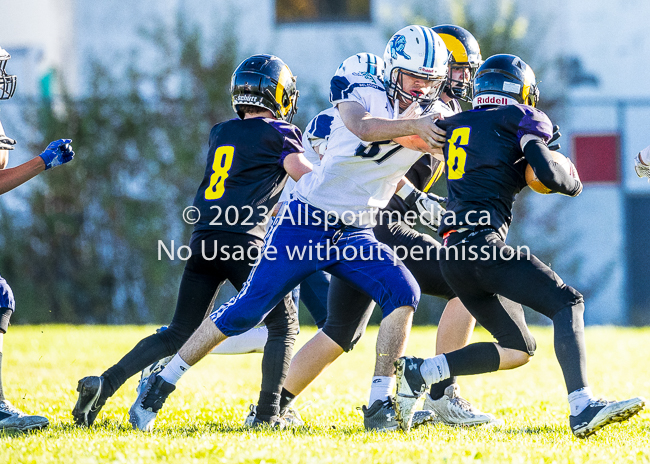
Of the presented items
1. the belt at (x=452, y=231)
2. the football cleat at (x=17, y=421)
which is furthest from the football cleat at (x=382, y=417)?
the football cleat at (x=17, y=421)

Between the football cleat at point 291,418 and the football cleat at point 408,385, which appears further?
the football cleat at point 291,418

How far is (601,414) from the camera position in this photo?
3762 millimetres

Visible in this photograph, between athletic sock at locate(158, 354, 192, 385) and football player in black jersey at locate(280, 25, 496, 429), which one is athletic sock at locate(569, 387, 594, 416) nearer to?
football player in black jersey at locate(280, 25, 496, 429)

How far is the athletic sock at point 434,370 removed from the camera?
13.7 feet

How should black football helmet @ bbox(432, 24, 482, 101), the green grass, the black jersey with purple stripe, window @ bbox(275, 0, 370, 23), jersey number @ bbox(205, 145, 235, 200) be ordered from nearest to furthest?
1. the green grass
2. the black jersey with purple stripe
3. jersey number @ bbox(205, 145, 235, 200)
4. black football helmet @ bbox(432, 24, 482, 101)
5. window @ bbox(275, 0, 370, 23)

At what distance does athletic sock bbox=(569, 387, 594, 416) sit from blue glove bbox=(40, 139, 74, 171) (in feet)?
9.58

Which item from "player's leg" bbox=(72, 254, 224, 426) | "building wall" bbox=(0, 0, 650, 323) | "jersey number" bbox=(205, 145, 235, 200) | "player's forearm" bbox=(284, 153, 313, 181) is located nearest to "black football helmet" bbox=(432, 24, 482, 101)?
"player's forearm" bbox=(284, 153, 313, 181)

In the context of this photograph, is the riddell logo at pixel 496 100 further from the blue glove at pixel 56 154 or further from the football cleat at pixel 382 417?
the blue glove at pixel 56 154

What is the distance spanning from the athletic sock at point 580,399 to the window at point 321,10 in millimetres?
11616

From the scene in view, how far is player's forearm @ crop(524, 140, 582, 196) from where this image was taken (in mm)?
3910

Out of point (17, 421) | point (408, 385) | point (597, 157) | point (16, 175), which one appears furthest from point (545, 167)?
point (597, 157)

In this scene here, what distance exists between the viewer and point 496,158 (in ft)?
13.5

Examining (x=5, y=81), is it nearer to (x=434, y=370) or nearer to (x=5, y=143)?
(x=5, y=143)

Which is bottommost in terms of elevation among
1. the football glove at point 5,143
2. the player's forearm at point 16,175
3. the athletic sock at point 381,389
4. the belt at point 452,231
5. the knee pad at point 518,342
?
the athletic sock at point 381,389
